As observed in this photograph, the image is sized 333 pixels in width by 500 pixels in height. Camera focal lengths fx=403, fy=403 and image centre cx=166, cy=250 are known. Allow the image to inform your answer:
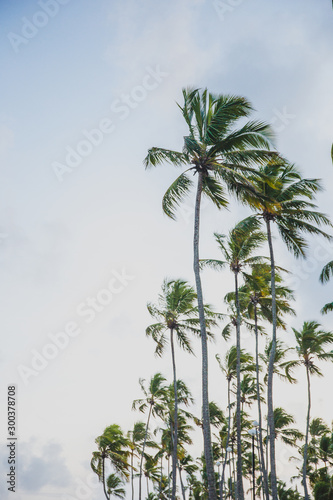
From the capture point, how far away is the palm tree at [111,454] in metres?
36.2

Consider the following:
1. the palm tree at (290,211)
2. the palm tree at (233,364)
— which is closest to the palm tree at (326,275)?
the palm tree at (290,211)

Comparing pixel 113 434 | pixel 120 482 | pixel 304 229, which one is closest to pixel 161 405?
pixel 113 434

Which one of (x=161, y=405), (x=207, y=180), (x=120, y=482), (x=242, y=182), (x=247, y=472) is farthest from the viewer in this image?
(x=120, y=482)

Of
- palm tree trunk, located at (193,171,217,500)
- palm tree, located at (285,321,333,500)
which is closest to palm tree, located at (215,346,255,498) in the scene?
palm tree, located at (285,321,333,500)

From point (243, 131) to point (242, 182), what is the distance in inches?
69.8

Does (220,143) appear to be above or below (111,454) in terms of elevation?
above

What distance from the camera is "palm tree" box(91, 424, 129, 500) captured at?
3616cm

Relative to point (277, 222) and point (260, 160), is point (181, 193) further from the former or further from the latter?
point (277, 222)

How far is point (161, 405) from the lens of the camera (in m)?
35.0

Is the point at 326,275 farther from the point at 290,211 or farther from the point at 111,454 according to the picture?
the point at 111,454

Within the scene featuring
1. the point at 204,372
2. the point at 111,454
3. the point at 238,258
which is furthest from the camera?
the point at 111,454

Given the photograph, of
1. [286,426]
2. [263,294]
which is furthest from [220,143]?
[286,426]

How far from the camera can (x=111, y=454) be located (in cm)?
3625

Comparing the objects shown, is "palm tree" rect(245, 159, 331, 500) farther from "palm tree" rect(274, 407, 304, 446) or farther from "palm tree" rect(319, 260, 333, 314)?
"palm tree" rect(274, 407, 304, 446)
